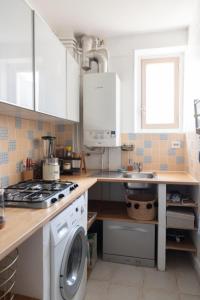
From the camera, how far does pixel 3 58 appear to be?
1.18 m

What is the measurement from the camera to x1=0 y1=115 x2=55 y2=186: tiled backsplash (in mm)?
1674

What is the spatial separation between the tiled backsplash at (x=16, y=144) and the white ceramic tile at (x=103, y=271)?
1.08 meters

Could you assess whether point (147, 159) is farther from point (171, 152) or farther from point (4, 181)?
point (4, 181)

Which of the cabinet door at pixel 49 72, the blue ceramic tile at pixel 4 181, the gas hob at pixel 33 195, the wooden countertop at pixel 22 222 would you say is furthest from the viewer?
the blue ceramic tile at pixel 4 181

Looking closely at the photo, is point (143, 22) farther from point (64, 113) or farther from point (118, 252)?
point (118, 252)

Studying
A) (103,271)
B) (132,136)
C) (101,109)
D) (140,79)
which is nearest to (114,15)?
(140,79)

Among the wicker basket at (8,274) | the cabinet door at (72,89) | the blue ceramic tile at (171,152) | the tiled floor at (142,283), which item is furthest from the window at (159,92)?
the wicker basket at (8,274)

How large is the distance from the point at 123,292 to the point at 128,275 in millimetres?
232

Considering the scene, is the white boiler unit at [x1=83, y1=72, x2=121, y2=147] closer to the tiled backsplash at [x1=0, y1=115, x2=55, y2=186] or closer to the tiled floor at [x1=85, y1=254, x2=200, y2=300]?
the tiled backsplash at [x1=0, y1=115, x2=55, y2=186]

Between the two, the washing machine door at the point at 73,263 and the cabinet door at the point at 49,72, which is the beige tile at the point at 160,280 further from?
the cabinet door at the point at 49,72

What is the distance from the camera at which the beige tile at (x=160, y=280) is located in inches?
72.5

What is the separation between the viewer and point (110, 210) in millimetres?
2434

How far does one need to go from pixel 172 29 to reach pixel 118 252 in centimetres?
243

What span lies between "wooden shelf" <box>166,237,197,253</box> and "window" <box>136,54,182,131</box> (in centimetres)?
127
